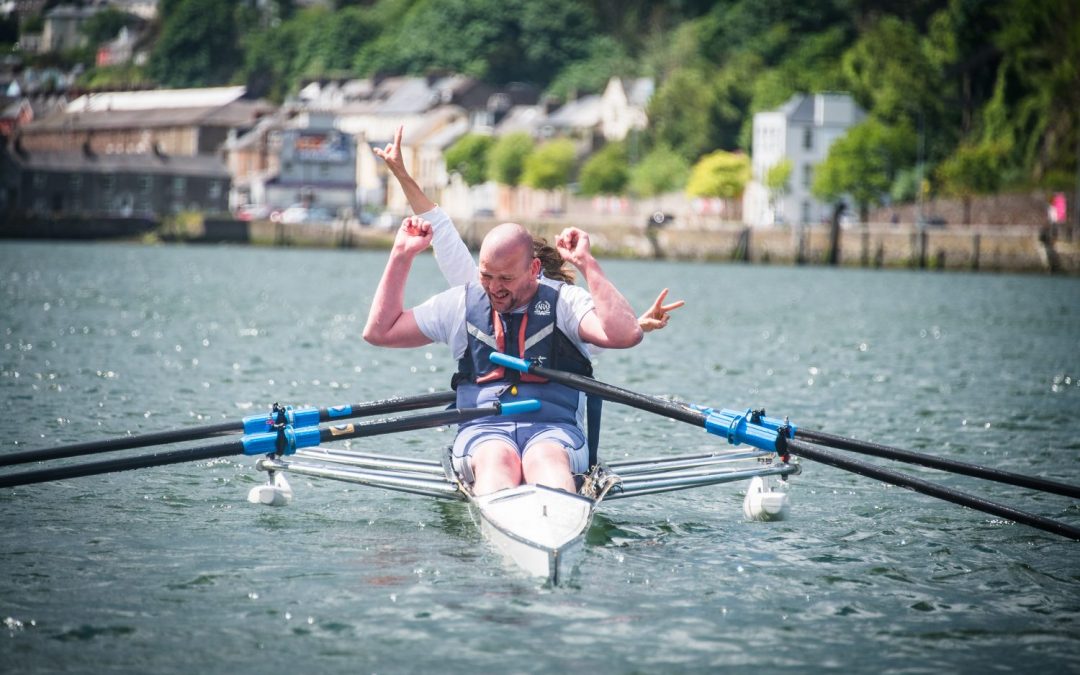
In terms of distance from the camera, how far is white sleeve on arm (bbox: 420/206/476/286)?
1045 centimetres

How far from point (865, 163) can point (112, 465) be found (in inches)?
3312

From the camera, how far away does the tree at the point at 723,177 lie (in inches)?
4151

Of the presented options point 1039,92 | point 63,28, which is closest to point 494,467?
point 1039,92

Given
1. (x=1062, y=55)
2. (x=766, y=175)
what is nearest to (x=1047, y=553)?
(x=1062, y=55)

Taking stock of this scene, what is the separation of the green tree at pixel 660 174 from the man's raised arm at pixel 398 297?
104189mm

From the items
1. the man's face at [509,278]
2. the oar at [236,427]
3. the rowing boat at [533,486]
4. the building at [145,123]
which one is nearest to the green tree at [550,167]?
the building at [145,123]

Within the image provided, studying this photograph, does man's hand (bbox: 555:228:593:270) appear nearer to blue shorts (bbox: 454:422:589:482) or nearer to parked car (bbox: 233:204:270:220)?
blue shorts (bbox: 454:422:589:482)

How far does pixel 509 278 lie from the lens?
988 centimetres

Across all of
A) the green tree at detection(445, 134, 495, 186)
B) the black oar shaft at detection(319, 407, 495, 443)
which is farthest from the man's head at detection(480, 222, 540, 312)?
the green tree at detection(445, 134, 495, 186)

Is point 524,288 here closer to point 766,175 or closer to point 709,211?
point 766,175

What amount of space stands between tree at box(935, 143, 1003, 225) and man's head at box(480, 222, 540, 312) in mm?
77423

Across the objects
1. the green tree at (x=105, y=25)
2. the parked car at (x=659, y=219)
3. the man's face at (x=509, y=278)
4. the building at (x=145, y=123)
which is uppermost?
the green tree at (x=105, y=25)

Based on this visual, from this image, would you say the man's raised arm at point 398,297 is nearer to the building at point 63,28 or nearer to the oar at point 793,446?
the oar at point 793,446

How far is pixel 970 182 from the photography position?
84.8 meters
